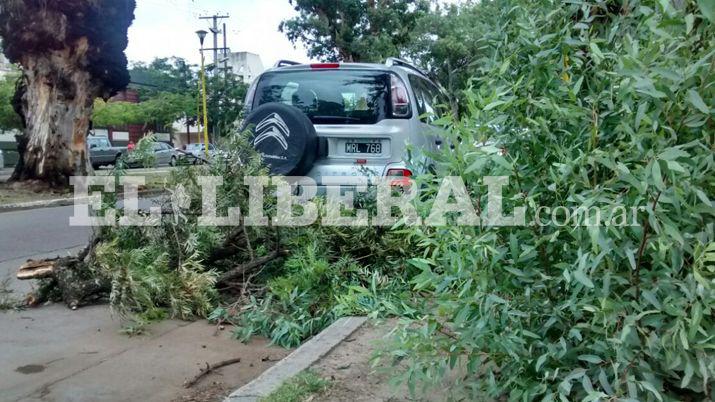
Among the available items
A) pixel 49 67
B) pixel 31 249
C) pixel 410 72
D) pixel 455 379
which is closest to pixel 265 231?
pixel 455 379

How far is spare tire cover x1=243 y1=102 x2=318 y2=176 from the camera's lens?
223 inches

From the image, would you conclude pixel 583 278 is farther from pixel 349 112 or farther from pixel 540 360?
pixel 349 112

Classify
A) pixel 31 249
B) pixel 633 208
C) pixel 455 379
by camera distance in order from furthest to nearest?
pixel 31 249 → pixel 455 379 → pixel 633 208

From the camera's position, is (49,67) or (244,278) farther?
(49,67)

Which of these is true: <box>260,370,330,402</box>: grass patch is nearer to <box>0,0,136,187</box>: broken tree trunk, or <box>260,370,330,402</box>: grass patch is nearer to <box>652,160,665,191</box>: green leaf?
<box>652,160,665,191</box>: green leaf

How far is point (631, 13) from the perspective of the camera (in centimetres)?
244

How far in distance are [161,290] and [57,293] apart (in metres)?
1.21

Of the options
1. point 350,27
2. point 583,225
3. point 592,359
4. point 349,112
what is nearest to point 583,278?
point 583,225

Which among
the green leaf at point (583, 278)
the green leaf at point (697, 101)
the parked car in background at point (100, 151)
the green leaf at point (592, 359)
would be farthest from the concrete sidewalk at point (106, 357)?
the parked car in background at point (100, 151)

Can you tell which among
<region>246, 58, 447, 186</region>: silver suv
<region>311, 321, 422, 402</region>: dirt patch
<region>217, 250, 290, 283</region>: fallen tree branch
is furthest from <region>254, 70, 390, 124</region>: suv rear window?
<region>311, 321, 422, 402</region>: dirt patch

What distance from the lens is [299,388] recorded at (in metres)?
2.95

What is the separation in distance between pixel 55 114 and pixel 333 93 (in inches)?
428

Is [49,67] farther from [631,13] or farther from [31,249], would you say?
[631,13]

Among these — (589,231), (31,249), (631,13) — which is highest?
(631,13)
